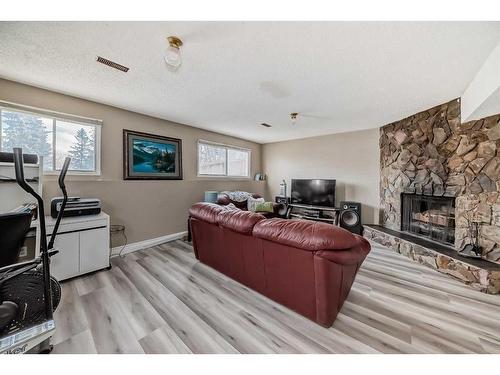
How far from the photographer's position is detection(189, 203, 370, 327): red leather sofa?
1406mm

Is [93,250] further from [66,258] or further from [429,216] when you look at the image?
[429,216]

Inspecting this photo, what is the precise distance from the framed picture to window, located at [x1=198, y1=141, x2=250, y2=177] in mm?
611

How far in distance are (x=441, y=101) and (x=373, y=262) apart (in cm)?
247

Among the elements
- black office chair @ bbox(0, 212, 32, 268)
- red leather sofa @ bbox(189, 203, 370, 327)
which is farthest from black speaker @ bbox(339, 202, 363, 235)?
black office chair @ bbox(0, 212, 32, 268)

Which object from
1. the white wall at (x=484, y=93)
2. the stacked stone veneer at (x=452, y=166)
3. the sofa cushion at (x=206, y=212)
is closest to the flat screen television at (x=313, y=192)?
the stacked stone veneer at (x=452, y=166)

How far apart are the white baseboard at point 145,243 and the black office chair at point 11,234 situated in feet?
6.43

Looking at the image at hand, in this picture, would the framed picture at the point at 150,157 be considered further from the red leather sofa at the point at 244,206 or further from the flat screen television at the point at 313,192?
the flat screen television at the point at 313,192

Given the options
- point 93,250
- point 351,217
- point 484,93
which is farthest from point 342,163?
point 93,250

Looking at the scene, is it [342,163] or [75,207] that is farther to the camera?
[342,163]

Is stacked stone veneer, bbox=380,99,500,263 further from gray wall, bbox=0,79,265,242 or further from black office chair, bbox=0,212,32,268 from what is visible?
black office chair, bbox=0,212,32,268

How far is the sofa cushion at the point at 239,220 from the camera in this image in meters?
1.87

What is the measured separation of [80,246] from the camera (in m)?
2.34

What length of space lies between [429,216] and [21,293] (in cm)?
468
